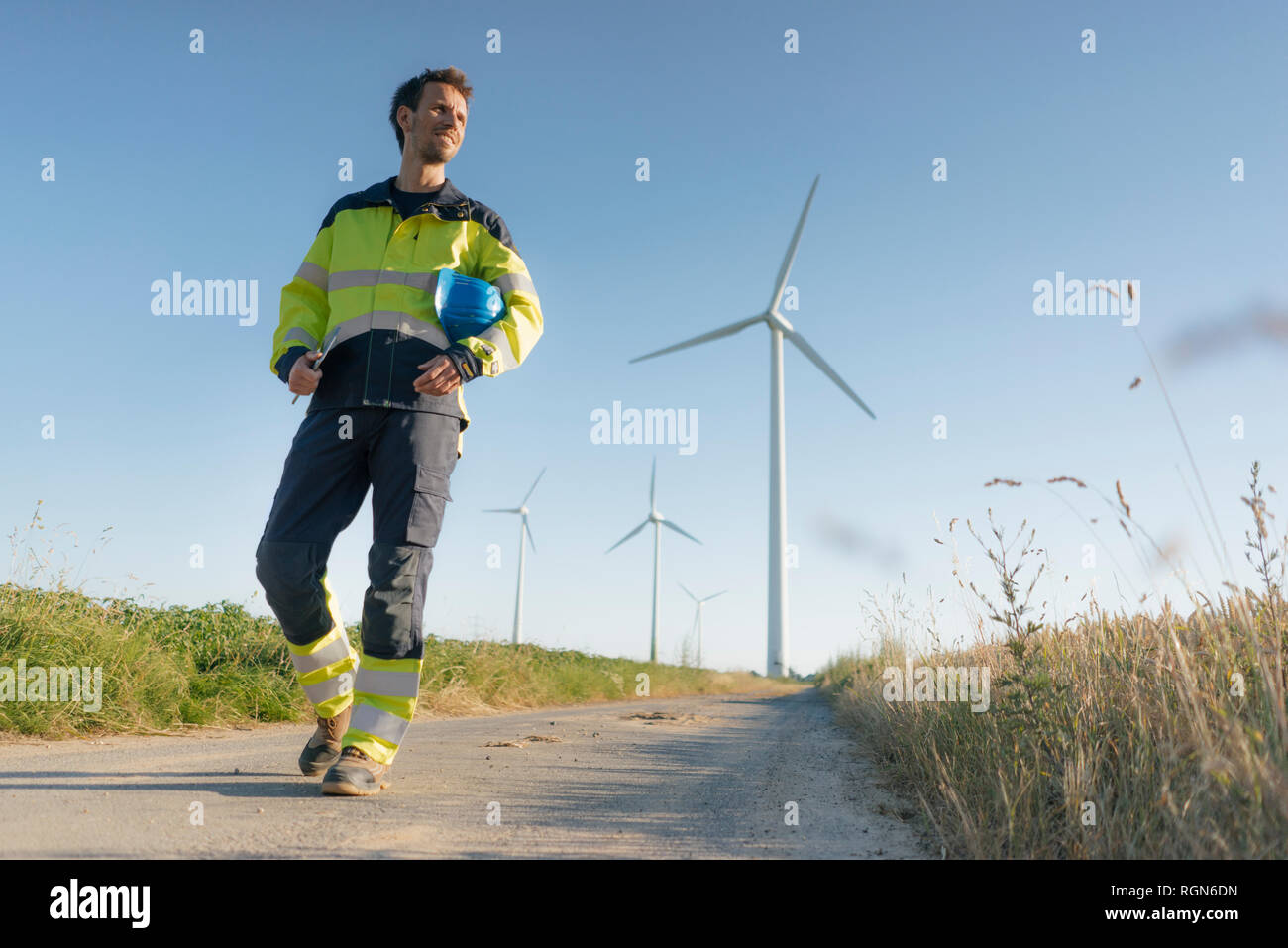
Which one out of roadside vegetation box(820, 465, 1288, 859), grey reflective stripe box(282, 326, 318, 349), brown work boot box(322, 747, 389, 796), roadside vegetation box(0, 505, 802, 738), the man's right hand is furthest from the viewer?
roadside vegetation box(0, 505, 802, 738)

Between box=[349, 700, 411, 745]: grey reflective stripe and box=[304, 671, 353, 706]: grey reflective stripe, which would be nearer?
box=[349, 700, 411, 745]: grey reflective stripe

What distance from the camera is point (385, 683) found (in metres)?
3.35

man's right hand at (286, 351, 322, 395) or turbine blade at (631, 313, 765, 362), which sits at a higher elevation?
turbine blade at (631, 313, 765, 362)

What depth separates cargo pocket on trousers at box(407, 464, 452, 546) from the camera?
3.34 meters

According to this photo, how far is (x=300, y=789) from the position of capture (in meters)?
3.26

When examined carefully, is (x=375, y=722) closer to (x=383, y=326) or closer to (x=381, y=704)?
(x=381, y=704)

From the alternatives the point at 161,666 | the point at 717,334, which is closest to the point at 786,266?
the point at 717,334

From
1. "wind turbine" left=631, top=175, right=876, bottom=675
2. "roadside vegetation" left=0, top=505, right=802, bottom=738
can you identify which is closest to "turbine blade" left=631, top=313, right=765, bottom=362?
"wind turbine" left=631, top=175, right=876, bottom=675

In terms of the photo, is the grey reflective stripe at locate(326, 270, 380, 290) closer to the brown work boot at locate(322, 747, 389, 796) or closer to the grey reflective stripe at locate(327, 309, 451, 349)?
the grey reflective stripe at locate(327, 309, 451, 349)

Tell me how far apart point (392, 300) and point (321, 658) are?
63.4 inches

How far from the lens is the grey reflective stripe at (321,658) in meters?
3.60
